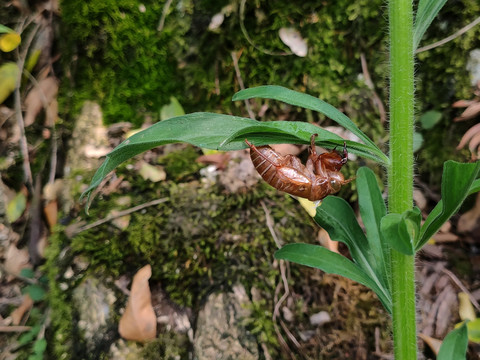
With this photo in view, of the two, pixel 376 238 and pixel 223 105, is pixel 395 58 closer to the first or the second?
pixel 376 238

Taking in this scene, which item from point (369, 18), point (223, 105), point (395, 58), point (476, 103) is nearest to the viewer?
point (395, 58)

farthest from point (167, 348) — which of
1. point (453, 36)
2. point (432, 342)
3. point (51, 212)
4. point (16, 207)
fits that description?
point (453, 36)

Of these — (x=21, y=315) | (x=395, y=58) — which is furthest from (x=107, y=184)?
(x=395, y=58)

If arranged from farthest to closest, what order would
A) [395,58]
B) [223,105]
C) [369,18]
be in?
[223,105] → [369,18] → [395,58]

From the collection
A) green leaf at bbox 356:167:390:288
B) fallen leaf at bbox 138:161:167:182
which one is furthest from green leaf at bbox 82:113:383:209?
fallen leaf at bbox 138:161:167:182

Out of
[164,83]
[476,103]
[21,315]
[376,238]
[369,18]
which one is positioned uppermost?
[369,18]

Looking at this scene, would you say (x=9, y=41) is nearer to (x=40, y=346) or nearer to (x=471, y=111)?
(x=40, y=346)

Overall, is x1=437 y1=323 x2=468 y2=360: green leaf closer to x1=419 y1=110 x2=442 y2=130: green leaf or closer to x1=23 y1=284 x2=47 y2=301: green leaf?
x1=419 y1=110 x2=442 y2=130: green leaf
